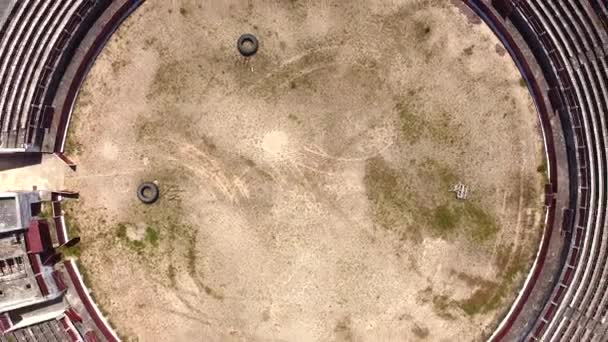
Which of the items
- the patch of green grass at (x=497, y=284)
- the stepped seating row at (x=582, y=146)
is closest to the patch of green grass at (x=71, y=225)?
the patch of green grass at (x=497, y=284)

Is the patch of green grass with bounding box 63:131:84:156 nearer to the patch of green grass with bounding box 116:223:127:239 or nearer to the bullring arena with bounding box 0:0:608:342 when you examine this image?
the bullring arena with bounding box 0:0:608:342

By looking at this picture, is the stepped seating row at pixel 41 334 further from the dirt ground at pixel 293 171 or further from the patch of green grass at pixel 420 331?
the patch of green grass at pixel 420 331

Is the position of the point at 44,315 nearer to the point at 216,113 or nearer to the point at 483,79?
the point at 216,113

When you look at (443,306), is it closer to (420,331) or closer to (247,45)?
(420,331)

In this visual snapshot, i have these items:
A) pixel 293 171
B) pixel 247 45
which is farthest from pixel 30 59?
pixel 293 171

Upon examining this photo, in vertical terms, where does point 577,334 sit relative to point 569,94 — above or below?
below

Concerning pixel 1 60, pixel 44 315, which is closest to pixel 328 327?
pixel 44 315
